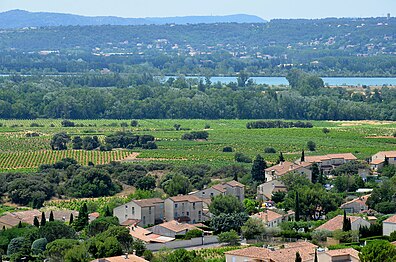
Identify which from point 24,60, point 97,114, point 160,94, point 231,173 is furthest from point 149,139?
point 24,60

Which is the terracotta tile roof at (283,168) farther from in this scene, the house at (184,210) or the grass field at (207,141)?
the house at (184,210)

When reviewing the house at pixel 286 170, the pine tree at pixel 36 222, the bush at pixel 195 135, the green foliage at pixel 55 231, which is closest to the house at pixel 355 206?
the house at pixel 286 170

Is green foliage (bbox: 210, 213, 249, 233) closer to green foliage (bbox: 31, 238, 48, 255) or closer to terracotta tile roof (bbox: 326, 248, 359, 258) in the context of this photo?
green foliage (bbox: 31, 238, 48, 255)

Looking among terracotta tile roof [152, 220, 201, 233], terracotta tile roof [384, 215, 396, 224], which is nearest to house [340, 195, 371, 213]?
terracotta tile roof [384, 215, 396, 224]

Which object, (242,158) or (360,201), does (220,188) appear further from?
(242,158)

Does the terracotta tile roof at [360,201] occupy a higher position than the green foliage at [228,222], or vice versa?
the green foliage at [228,222]

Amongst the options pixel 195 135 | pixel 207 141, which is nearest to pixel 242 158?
pixel 207 141
